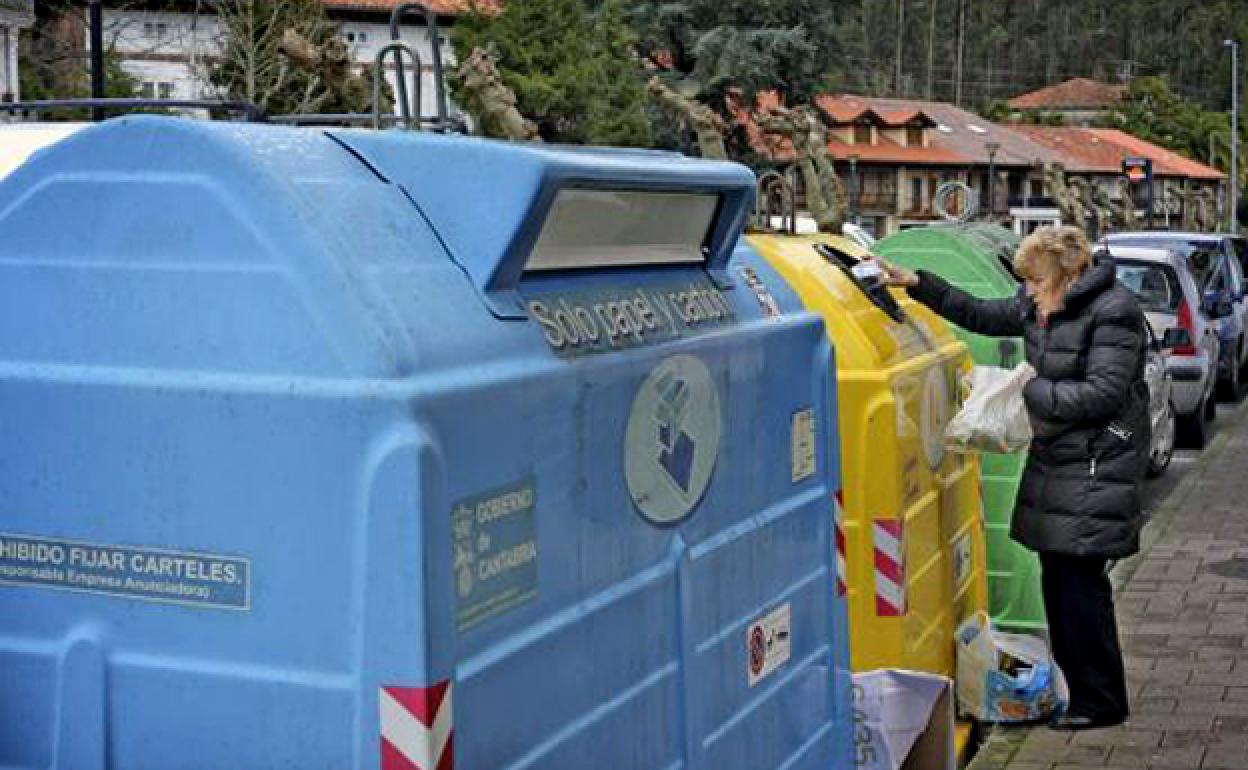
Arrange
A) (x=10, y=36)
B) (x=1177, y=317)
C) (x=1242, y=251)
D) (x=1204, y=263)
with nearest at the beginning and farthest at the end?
1. (x=1177, y=317)
2. (x=1204, y=263)
3. (x=1242, y=251)
4. (x=10, y=36)

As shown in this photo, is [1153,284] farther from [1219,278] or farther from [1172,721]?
[1172,721]

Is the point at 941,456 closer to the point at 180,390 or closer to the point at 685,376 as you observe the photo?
the point at 685,376

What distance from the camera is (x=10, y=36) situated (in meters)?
32.0

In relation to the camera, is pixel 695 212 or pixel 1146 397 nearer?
pixel 695 212

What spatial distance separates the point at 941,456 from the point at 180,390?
4123 mm

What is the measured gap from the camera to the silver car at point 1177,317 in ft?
53.5

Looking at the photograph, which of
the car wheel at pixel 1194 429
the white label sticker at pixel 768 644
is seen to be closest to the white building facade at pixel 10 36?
the car wheel at pixel 1194 429

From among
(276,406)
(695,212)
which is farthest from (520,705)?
(695,212)

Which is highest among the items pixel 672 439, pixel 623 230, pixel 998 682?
pixel 623 230

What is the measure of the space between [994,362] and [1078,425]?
1.59 m

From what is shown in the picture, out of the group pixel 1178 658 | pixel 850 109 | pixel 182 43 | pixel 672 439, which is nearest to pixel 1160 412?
pixel 1178 658

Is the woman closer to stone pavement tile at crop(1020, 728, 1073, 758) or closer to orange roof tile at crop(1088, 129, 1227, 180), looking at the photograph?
stone pavement tile at crop(1020, 728, 1073, 758)

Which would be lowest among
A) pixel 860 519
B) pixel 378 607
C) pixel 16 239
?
pixel 860 519

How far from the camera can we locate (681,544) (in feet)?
12.2
